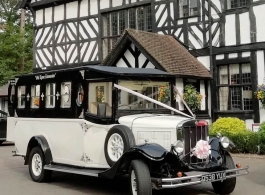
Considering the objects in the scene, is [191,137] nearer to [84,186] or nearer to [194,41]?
[84,186]

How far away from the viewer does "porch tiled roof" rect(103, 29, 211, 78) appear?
15673 millimetres

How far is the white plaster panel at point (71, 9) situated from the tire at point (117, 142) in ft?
50.5

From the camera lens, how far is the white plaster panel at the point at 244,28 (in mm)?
15789

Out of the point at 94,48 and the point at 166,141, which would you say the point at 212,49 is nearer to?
the point at 94,48

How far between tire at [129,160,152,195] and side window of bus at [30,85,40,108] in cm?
367

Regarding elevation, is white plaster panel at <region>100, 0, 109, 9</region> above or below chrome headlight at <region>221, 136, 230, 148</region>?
above

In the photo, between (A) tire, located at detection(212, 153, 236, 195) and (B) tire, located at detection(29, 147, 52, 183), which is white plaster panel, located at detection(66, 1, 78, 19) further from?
(A) tire, located at detection(212, 153, 236, 195)

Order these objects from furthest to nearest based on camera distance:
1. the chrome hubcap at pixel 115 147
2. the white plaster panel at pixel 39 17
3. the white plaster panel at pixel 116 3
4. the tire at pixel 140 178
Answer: the white plaster panel at pixel 39 17, the white plaster panel at pixel 116 3, the chrome hubcap at pixel 115 147, the tire at pixel 140 178

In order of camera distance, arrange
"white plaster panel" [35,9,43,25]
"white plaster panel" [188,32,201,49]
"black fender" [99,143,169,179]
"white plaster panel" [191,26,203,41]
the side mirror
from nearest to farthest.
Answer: "black fender" [99,143,169,179] < the side mirror < "white plaster panel" [191,26,203,41] < "white plaster panel" [188,32,201,49] < "white plaster panel" [35,9,43,25]

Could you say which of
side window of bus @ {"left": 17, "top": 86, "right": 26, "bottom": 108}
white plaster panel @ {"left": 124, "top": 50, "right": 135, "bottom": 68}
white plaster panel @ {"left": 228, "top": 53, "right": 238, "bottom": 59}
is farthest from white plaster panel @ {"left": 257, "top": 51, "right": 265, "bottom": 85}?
side window of bus @ {"left": 17, "top": 86, "right": 26, "bottom": 108}

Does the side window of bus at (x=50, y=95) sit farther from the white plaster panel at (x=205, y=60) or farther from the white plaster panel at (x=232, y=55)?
the white plaster panel at (x=205, y=60)

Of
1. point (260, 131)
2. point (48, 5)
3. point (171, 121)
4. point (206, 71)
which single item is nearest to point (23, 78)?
point (171, 121)

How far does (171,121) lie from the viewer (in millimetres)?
7117

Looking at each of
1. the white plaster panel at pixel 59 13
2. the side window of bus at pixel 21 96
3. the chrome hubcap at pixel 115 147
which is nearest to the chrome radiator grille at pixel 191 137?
the chrome hubcap at pixel 115 147
